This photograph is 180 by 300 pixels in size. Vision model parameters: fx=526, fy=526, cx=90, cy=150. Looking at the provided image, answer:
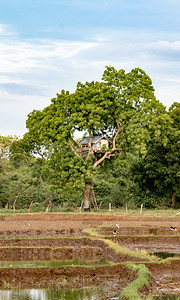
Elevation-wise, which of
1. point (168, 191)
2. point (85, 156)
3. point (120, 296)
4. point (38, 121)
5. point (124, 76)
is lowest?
point (120, 296)

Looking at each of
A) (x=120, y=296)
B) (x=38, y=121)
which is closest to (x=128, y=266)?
(x=120, y=296)

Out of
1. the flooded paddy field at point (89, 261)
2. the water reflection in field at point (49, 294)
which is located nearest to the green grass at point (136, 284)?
the flooded paddy field at point (89, 261)

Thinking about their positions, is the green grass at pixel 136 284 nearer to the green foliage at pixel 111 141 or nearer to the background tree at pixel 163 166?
the green foliage at pixel 111 141

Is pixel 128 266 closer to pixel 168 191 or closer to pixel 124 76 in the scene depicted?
pixel 124 76

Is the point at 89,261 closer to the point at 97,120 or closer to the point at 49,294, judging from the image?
the point at 49,294

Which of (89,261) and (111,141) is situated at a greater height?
(111,141)

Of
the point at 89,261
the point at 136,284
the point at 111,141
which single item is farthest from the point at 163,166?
the point at 136,284

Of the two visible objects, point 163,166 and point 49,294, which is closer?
point 49,294

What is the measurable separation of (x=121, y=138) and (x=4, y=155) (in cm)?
2147

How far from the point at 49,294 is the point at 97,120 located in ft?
86.4

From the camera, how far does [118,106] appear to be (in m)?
41.7

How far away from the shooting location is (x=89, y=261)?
2062 centimetres

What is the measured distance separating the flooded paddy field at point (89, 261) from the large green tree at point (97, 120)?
19.4ft

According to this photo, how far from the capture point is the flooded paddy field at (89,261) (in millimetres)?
15016
